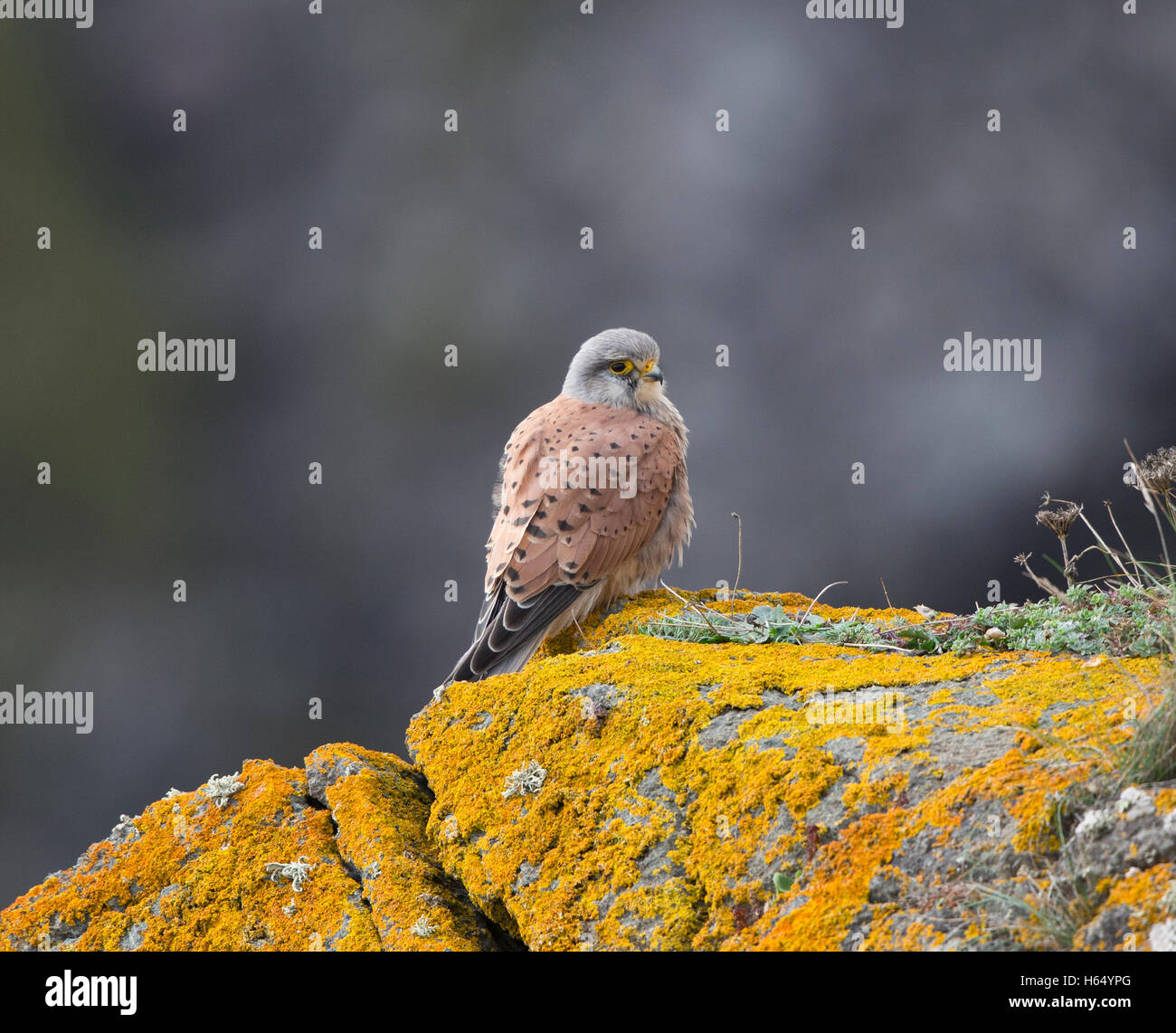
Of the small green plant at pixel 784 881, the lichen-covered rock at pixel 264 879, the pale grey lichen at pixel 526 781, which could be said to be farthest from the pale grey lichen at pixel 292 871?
the small green plant at pixel 784 881

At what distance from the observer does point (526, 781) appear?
2395 mm

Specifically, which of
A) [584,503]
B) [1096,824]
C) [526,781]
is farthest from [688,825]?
[584,503]

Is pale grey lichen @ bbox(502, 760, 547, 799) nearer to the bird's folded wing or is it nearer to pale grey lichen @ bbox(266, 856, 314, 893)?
pale grey lichen @ bbox(266, 856, 314, 893)

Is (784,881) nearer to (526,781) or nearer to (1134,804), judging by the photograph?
(1134,804)

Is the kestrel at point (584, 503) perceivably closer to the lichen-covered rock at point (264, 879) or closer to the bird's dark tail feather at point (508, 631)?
the bird's dark tail feather at point (508, 631)

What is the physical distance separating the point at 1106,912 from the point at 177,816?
2335 mm

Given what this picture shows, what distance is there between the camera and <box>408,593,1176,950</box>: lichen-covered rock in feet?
5.38

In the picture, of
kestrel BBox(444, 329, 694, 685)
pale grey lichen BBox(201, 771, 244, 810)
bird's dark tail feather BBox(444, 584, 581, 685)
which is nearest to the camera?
pale grey lichen BBox(201, 771, 244, 810)

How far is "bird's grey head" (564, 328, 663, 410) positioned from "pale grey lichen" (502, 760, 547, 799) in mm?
2283

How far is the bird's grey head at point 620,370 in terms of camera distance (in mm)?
4387

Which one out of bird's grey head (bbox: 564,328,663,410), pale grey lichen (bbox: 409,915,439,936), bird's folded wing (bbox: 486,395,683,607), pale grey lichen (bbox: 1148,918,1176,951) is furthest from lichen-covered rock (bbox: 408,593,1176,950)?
bird's grey head (bbox: 564,328,663,410)

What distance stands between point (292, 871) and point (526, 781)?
673mm

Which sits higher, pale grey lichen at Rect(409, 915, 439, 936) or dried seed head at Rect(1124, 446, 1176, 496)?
dried seed head at Rect(1124, 446, 1176, 496)

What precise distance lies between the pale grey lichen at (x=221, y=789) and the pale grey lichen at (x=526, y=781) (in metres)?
0.91
